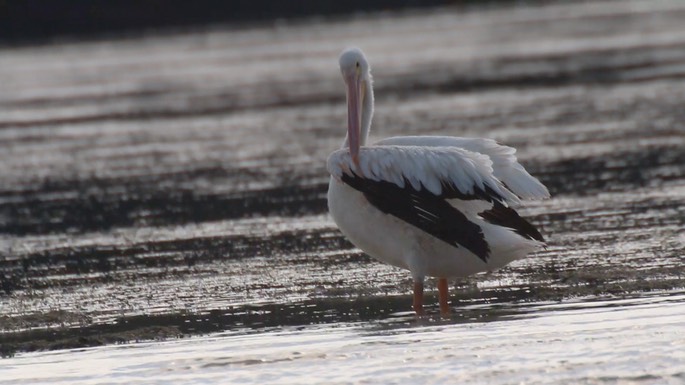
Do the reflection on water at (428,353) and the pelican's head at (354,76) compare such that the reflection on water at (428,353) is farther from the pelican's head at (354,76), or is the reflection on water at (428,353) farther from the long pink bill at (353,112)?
the pelican's head at (354,76)

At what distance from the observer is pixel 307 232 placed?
1002 cm

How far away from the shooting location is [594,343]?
612cm

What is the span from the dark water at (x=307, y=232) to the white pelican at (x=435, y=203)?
11.0 inches

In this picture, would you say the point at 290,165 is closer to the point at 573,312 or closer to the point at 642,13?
the point at 573,312

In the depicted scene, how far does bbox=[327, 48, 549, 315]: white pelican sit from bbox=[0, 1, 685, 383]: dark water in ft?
0.91

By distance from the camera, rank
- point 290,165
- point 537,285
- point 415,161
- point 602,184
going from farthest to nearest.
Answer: point 290,165
point 602,184
point 537,285
point 415,161

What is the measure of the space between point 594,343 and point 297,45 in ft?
93.2

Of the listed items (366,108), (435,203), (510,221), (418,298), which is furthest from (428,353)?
(366,108)

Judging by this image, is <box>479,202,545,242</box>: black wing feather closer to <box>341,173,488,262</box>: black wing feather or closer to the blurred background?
<box>341,173,488,262</box>: black wing feather

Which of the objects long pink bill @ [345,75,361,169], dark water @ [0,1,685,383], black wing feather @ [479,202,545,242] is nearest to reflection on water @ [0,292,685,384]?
dark water @ [0,1,685,383]

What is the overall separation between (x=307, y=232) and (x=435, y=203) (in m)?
2.78

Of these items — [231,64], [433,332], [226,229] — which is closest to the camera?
[433,332]

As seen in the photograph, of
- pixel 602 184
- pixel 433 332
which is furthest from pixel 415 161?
pixel 602 184

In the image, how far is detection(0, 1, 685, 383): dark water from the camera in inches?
249
